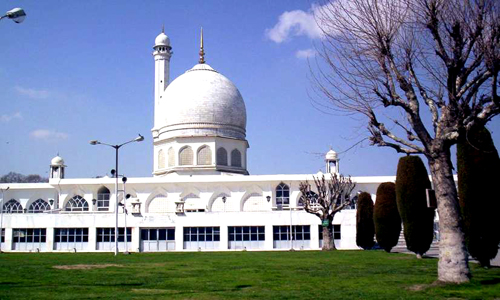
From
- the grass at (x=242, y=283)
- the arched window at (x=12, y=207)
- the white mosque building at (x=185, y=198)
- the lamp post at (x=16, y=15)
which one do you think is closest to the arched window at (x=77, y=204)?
the white mosque building at (x=185, y=198)

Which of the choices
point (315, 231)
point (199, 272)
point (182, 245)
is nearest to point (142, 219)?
point (182, 245)

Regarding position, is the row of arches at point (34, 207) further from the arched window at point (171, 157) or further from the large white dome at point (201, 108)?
the large white dome at point (201, 108)

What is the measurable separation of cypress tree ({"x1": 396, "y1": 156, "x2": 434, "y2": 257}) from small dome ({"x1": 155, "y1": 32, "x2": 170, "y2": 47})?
144 feet

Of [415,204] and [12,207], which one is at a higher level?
[12,207]

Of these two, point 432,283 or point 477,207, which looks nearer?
point 432,283

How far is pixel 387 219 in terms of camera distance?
32.4 metres

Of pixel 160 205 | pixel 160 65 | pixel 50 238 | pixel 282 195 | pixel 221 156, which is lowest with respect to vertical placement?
pixel 50 238

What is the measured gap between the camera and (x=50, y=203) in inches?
2228

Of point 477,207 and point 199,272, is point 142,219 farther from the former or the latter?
point 477,207

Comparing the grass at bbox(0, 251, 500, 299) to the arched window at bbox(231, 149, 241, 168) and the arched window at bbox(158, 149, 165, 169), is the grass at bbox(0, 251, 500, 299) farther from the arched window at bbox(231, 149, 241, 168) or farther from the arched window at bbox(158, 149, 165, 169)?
the arched window at bbox(158, 149, 165, 169)

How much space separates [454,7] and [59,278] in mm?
13213

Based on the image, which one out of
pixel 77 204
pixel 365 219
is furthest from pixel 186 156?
pixel 365 219

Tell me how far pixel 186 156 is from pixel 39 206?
16.0 meters

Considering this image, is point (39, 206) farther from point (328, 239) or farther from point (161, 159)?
A: point (328, 239)
